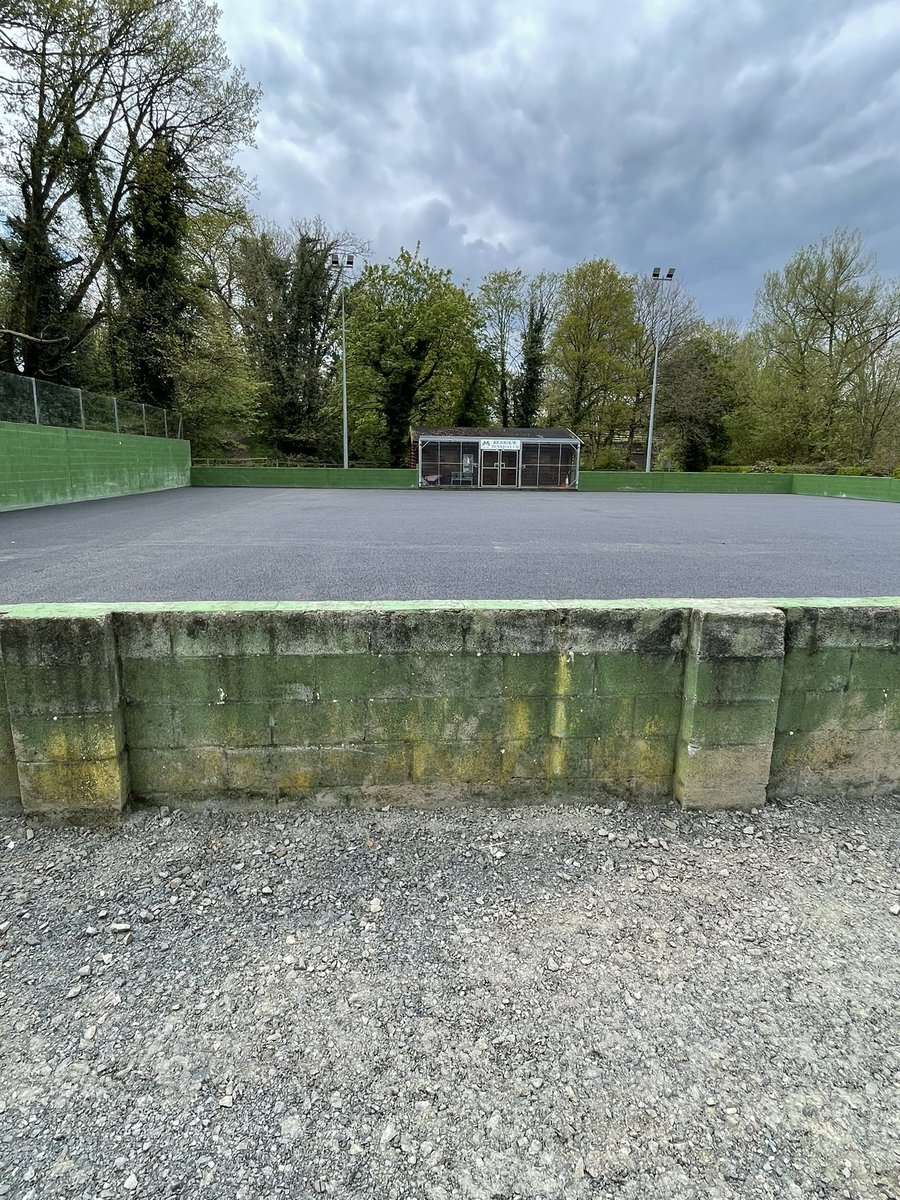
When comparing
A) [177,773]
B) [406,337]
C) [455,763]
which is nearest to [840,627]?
[455,763]

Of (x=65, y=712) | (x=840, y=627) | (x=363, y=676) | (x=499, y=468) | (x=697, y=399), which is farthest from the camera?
(x=697, y=399)

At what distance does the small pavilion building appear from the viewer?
33.9m

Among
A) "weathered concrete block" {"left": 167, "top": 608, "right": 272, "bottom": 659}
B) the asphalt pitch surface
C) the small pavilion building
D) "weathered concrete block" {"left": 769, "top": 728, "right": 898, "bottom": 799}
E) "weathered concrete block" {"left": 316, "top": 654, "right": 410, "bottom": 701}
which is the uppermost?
the small pavilion building

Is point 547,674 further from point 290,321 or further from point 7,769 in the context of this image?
point 290,321

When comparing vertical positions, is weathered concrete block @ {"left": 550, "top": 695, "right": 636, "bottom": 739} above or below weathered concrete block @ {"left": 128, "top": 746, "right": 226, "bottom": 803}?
above

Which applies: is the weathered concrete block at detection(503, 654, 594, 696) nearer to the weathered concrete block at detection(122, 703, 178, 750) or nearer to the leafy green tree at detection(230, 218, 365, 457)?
the weathered concrete block at detection(122, 703, 178, 750)

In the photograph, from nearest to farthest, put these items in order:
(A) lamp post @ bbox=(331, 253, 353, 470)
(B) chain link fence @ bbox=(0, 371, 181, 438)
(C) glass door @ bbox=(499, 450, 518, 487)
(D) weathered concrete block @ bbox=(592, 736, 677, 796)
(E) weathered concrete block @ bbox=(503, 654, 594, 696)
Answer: (E) weathered concrete block @ bbox=(503, 654, 594, 696), (D) weathered concrete block @ bbox=(592, 736, 677, 796), (B) chain link fence @ bbox=(0, 371, 181, 438), (A) lamp post @ bbox=(331, 253, 353, 470), (C) glass door @ bbox=(499, 450, 518, 487)

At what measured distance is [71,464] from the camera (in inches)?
669

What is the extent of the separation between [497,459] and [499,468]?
0.51 m

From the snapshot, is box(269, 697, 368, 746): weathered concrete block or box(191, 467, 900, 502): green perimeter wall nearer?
box(269, 697, 368, 746): weathered concrete block

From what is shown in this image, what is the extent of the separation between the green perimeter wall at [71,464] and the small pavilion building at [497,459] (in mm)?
14142

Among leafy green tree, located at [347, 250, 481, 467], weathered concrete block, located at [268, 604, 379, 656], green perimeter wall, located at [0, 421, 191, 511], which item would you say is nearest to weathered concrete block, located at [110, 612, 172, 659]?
weathered concrete block, located at [268, 604, 379, 656]

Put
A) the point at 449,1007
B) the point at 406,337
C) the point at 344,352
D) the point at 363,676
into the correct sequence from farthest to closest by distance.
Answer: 1. the point at 406,337
2. the point at 344,352
3. the point at 363,676
4. the point at 449,1007

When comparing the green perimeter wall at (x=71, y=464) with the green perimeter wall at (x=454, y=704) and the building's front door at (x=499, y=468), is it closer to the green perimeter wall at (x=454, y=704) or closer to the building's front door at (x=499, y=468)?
the green perimeter wall at (x=454, y=704)
